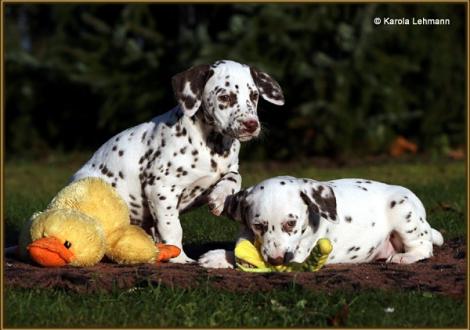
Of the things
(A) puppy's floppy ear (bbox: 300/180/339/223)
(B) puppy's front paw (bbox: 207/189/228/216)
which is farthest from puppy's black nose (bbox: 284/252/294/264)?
(B) puppy's front paw (bbox: 207/189/228/216)

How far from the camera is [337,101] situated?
621 inches

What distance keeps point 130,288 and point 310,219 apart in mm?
1550

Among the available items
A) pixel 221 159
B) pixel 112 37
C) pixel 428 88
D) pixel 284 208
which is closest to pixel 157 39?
pixel 112 37

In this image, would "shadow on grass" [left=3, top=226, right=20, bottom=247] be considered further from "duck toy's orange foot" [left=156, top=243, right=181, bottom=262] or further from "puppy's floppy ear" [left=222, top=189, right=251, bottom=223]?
"puppy's floppy ear" [left=222, top=189, right=251, bottom=223]

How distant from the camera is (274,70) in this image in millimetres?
15656

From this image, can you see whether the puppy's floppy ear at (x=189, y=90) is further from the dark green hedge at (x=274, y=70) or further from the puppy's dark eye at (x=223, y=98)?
the dark green hedge at (x=274, y=70)

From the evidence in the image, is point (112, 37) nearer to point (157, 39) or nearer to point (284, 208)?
point (157, 39)

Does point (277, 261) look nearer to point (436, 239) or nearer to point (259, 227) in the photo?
point (259, 227)

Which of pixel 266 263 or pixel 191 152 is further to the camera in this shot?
A: pixel 191 152

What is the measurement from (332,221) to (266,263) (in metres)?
0.68

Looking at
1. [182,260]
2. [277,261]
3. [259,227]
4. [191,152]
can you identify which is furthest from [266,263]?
[191,152]

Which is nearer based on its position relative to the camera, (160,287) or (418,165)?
(160,287)

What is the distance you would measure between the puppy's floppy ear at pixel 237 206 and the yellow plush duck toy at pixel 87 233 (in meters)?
0.52

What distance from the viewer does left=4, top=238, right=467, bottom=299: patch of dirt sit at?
19.4 feet
